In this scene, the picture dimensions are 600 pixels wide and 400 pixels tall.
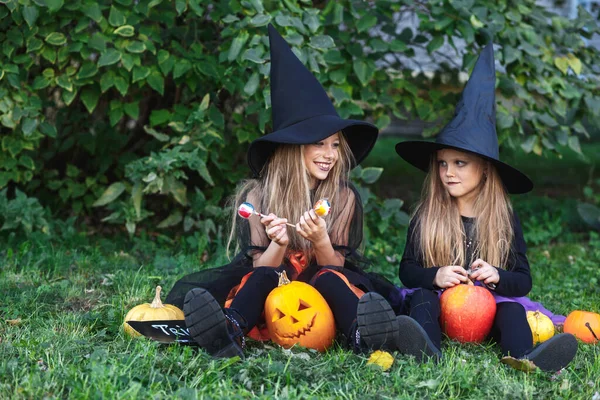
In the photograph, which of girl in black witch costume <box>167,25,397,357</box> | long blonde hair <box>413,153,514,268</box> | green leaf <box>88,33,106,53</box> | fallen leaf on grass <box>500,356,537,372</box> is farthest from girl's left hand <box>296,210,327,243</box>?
green leaf <box>88,33,106,53</box>

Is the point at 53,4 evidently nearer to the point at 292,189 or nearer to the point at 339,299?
the point at 292,189

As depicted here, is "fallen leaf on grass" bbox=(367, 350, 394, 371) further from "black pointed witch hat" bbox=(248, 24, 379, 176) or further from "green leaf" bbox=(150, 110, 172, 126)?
"green leaf" bbox=(150, 110, 172, 126)

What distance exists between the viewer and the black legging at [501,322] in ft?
10.9

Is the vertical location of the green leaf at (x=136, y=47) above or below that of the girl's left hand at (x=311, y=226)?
above

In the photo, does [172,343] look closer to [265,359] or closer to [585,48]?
[265,359]

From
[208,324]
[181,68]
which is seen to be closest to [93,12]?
[181,68]

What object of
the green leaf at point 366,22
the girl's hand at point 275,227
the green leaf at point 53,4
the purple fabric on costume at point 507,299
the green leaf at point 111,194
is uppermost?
the green leaf at point 53,4

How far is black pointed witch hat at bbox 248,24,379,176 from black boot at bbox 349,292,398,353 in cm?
96

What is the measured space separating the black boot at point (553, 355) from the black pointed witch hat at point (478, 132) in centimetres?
99

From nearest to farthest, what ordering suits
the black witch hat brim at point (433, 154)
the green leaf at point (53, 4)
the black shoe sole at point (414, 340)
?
1. the black shoe sole at point (414, 340)
2. the black witch hat brim at point (433, 154)
3. the green leaf at point (53, 4)

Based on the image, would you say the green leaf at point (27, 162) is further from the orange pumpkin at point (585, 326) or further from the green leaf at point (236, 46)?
the orange pumpkin at point (585, 326)

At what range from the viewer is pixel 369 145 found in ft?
13.6

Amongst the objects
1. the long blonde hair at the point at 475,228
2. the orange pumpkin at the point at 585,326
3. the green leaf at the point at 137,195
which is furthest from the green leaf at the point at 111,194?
the orange pumpkin at the point at 585,326

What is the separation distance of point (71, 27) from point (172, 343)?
109 inches
